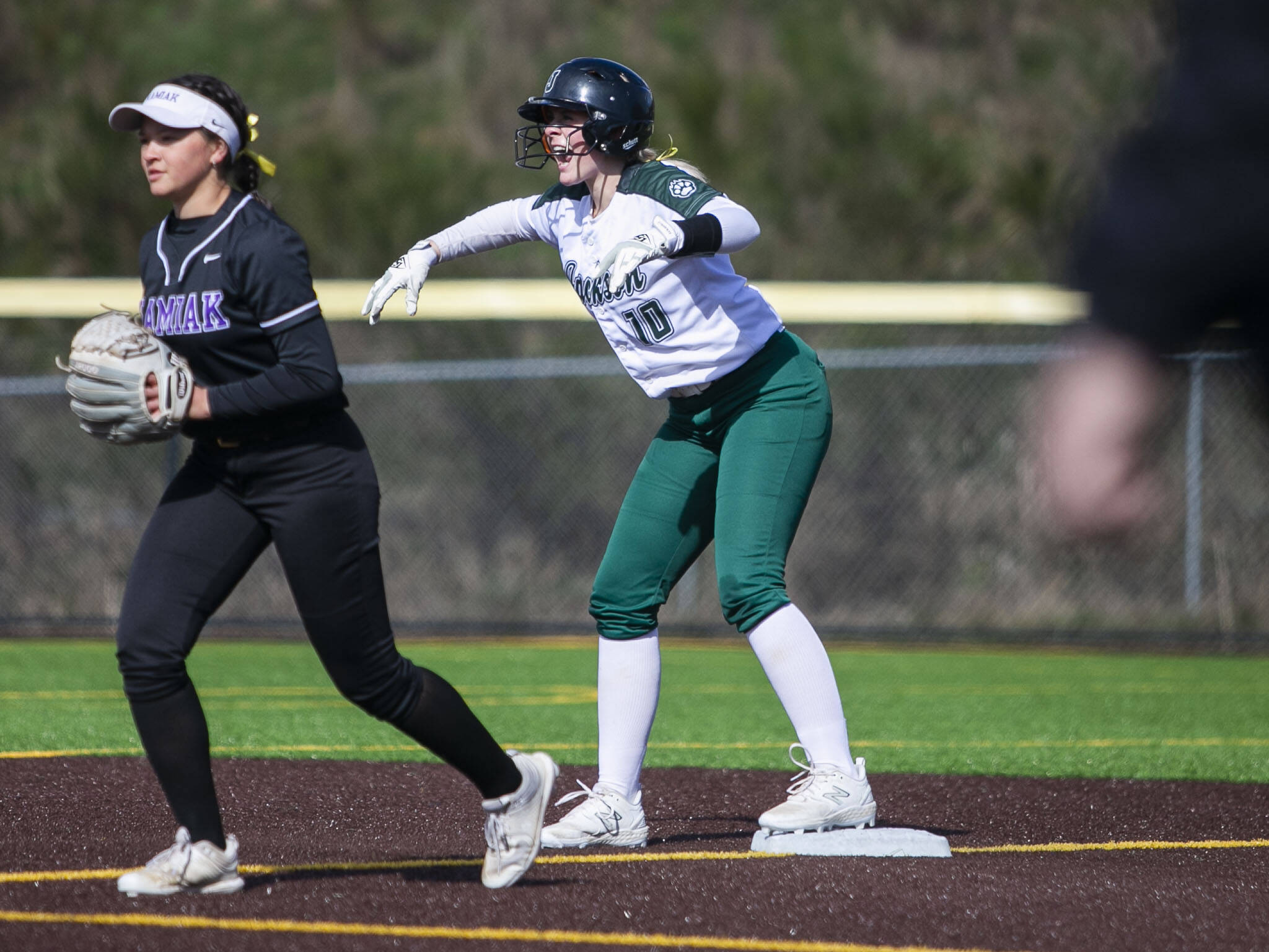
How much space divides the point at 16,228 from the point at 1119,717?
16.1 m

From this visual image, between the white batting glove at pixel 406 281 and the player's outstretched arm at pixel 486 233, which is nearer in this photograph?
the white batting glove at pixel 406 281

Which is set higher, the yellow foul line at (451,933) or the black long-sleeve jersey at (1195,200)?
the black long-sleeve jersey at (1195,200)

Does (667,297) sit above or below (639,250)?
below

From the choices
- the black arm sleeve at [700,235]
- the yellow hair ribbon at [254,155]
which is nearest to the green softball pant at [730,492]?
the black arm sleeve at [700,235]

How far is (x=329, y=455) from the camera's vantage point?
412 centimetres

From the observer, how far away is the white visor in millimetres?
4121

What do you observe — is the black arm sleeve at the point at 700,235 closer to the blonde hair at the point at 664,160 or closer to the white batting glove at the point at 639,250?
the white batting glove at the point at 639,250

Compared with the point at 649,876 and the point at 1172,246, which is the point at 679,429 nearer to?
the point at 649,876

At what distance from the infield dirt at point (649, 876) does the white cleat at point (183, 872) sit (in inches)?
1.6

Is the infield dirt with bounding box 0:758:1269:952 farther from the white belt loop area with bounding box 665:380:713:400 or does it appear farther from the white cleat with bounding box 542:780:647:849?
the white belt loop area with bounding box 665:380:713:400

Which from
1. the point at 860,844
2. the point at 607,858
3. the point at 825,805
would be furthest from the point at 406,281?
the point at 860,844

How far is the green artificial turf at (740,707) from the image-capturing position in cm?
765

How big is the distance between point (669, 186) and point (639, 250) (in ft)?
1.73

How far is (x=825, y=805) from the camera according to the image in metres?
4.95
